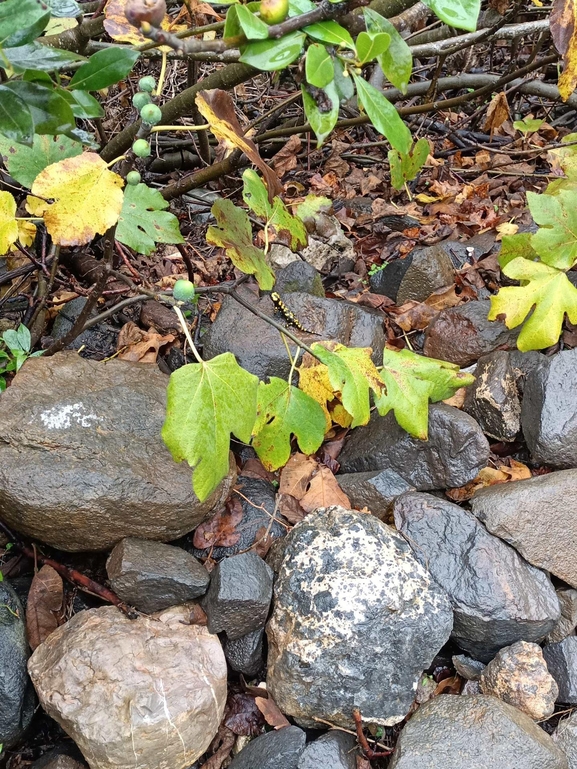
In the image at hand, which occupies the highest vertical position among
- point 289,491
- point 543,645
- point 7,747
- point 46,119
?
point 46,119

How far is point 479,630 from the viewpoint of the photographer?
2.02m

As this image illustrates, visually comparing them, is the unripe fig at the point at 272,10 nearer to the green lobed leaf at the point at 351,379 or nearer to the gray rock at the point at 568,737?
the green lobed leaf at the point at 351,379

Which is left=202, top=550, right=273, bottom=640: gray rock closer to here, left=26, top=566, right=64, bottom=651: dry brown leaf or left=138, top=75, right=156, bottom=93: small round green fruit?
left=26, top=566, right=64, bottom=651: dry brown leaf

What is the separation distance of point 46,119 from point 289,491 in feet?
4.88

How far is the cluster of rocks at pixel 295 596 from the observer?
1.83 m

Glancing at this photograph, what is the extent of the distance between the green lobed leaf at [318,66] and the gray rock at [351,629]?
1.35 metres

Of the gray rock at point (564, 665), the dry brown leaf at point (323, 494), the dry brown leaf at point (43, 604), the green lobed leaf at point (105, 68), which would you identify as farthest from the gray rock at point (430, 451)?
the green lobed leaf at point (105, 68)

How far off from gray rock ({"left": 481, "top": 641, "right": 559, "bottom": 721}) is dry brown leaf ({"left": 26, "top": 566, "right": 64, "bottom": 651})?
4.63ft

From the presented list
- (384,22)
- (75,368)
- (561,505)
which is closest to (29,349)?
(75,368)

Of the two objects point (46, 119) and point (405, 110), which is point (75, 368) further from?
point (405, 110)

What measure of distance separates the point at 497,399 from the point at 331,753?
4.32ft

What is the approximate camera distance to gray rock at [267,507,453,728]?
188cm

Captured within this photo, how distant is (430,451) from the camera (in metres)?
2.23

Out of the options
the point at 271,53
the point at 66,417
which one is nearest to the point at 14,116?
the point at 271,53
